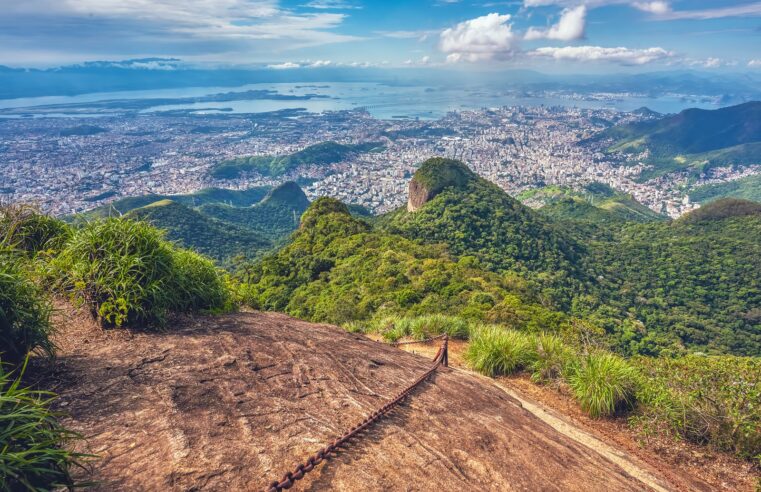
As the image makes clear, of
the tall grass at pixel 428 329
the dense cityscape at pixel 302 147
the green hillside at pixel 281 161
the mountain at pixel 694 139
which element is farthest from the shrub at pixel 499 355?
the mountain at pixel 694 139

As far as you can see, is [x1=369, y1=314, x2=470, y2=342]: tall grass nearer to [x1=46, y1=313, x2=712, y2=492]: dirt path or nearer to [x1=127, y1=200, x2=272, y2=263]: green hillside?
[x1=46, y1=313, x2=712, y2=492]: dirt path

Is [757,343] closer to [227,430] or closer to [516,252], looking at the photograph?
[516,252]

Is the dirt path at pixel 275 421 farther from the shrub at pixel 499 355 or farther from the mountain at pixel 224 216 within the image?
the mountain at pixel 224 216

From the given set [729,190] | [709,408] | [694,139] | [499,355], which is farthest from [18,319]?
[694,139]

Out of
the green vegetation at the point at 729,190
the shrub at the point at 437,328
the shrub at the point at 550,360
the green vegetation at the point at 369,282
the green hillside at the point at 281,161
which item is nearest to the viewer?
the shrub at the point at 550,360

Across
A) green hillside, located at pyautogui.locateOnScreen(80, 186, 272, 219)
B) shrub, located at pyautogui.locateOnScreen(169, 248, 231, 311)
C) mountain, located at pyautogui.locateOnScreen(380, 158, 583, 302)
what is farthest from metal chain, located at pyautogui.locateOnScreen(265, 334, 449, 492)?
green hillside, located at pyautogui.locateOnScreen(80, 186, 272, 219)

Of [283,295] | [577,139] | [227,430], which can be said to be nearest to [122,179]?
[283,295]
